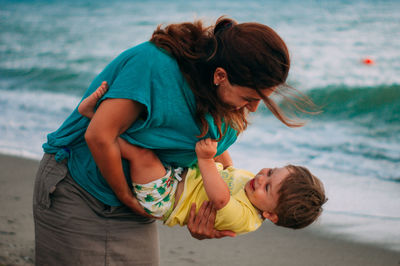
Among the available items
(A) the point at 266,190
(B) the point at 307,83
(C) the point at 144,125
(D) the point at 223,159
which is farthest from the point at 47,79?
(C) the point at 144,125

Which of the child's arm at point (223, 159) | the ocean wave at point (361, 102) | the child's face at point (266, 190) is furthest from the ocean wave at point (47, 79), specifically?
the child's face at point (266, 190)

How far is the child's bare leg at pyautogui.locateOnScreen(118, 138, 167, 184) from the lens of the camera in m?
1.87

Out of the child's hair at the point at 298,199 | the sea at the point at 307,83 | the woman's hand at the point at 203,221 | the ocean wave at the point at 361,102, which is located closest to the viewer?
the woman's hand at the point at 203,221

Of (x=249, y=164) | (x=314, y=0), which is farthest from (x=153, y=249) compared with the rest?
(x=314, y=0)

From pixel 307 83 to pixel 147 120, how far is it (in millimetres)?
8941

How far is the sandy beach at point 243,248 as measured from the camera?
137 inches

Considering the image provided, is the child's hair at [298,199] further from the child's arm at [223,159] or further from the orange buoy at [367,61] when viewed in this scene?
the orange buoy at [367,61]

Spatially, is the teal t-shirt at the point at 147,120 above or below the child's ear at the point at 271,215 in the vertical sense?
above

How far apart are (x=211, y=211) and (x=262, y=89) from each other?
2.21 feet

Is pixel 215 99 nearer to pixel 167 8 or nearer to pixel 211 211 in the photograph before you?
pixel 211 211

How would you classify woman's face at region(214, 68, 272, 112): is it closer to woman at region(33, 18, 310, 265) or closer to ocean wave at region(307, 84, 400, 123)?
woman at region(33, 18, 310, 265)

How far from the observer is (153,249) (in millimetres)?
2170

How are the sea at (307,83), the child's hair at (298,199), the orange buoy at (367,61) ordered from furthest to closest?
the orange buoy at (367,61), the sea at (307,83), the child's hair at (298,199)

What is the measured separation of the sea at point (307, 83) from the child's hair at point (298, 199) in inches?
16.7
